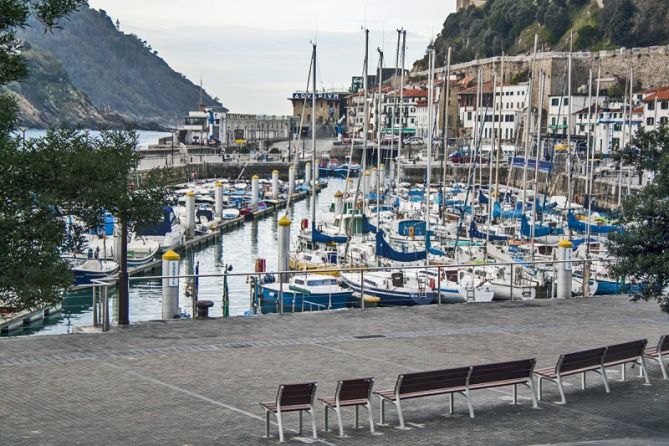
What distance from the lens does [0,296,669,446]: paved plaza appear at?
1368 cm

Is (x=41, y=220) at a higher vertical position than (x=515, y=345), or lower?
higher

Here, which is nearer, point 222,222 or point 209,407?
point 209,407

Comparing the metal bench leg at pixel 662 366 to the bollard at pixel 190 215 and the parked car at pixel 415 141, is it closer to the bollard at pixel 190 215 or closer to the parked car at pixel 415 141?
the bollard at pixel 190 215

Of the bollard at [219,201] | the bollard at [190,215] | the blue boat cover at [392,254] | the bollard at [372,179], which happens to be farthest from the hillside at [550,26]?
the blue boat cover at [392,254]

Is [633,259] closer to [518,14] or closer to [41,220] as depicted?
[41,220]

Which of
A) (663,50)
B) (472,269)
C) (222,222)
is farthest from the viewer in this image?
(663,50)

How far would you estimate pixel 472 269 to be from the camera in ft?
114

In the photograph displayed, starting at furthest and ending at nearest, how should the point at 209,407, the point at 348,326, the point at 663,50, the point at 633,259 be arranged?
the point at 663,50, the point at 348,326, the point at 633,259, the point at 209,407

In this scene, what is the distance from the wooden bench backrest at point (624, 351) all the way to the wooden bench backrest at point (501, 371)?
1.58m

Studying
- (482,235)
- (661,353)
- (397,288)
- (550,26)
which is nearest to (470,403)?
(661,353)

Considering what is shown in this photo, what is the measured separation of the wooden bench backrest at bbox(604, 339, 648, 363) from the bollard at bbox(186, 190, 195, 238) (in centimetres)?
4606

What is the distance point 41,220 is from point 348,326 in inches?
358

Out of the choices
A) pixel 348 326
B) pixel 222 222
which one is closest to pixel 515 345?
pixel 348 326

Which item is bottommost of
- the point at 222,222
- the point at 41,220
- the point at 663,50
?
the point at 222,222
